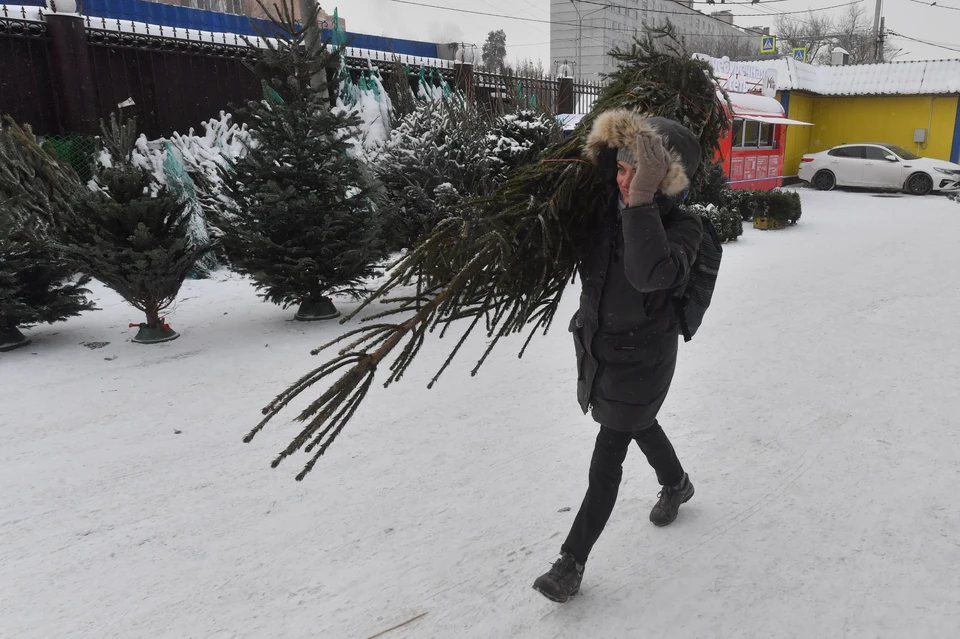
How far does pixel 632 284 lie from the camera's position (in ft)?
6.76

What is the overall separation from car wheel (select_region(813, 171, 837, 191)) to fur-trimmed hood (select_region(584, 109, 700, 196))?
20170mm

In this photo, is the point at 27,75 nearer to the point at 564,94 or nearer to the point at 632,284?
the point at 632,284

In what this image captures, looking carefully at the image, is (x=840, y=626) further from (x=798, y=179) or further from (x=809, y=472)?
(x=798, y=179)

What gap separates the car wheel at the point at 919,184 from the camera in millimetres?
17453

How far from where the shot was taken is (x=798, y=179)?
73.4 feet

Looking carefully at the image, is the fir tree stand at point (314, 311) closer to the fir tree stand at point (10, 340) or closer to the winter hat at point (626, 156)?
the fir tree stand at point (10, 340)

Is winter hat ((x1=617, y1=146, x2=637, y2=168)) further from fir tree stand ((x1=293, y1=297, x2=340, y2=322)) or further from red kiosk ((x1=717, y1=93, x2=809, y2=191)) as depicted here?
red kiosk ((x1=717, y1=93, x2=809, y2=191))

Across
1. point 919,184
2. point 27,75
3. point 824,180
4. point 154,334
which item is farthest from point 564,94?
point 154,334

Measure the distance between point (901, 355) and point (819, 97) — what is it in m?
21.6

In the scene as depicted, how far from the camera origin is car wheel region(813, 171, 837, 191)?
1925 centimetres

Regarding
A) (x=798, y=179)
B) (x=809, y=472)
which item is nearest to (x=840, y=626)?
(x=809, y=472)

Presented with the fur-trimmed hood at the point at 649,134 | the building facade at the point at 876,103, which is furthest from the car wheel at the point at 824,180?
the fur-trimmed hood at the point at 649,134

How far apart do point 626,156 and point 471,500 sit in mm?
1797

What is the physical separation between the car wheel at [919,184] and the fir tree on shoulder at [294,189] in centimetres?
1806
